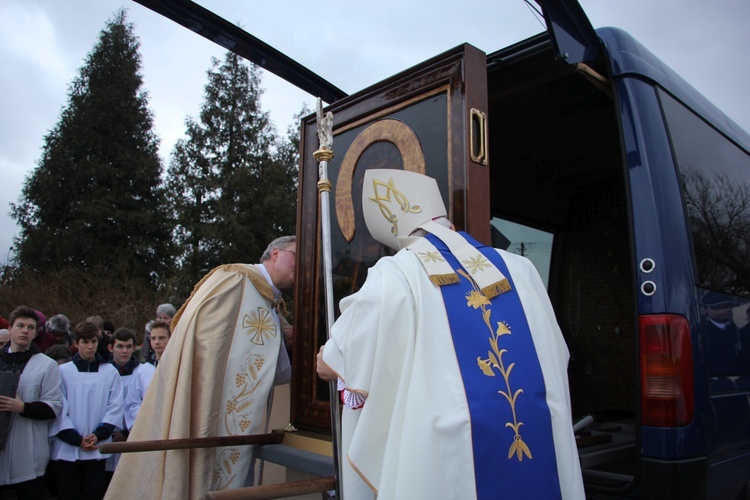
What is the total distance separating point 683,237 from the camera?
2.44 m

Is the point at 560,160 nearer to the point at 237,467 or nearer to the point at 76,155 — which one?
the point at 237,467

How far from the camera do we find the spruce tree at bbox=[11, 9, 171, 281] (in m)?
22.0

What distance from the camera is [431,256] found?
208 cm

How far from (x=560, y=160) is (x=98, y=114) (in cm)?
2276

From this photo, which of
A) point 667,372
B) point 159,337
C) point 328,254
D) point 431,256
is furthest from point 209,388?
point 159,337

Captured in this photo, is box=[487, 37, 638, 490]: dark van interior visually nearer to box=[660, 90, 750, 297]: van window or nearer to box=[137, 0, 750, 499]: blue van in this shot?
box=[137, 0, 750, 499]: blue van

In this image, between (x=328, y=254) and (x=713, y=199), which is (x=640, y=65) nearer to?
(x=713, y=199)

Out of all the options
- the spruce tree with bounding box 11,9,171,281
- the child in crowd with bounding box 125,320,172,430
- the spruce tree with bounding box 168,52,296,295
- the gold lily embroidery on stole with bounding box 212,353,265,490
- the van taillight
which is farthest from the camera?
the spruce tree with bounding box 11,9,171,281

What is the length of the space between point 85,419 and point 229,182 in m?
16.9

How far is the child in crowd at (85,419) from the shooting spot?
15.1 feet

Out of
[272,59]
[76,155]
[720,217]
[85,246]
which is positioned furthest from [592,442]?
[76,155]

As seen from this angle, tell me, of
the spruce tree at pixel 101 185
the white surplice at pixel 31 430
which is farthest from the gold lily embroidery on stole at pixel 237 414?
the spruce tree at pixel 101 185

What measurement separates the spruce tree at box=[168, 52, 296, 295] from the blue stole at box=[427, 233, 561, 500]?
1838 centimetres

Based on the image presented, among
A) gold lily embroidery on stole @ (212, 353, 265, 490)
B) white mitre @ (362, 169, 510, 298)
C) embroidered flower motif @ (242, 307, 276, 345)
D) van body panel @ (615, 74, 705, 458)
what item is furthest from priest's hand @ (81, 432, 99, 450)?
van body panel @ (615, 74, 705, 458)
